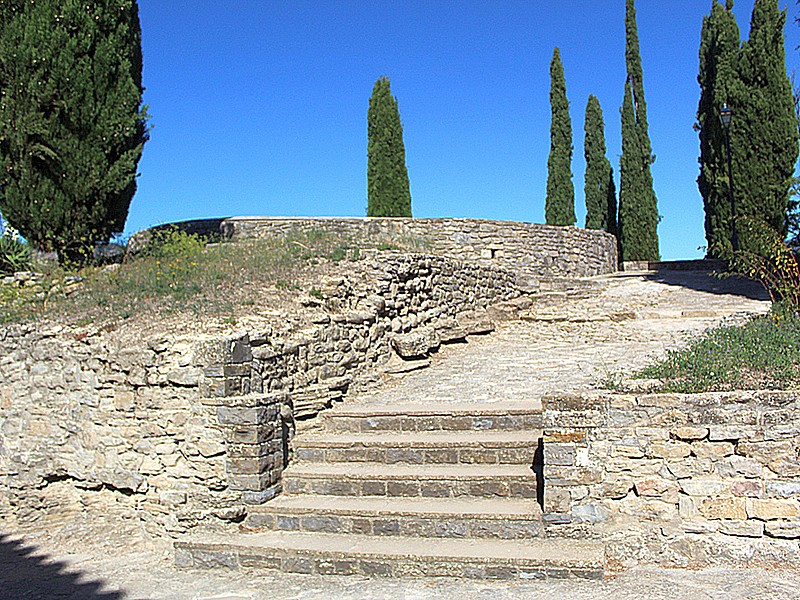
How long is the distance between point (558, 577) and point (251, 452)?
293 cm

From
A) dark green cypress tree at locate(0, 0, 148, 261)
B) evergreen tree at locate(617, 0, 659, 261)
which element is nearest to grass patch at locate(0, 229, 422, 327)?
dark green cypress tree at locate(0, 0, 148, 261)

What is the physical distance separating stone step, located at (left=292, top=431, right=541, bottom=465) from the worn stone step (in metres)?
0.08

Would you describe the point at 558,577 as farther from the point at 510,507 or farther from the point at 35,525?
the point at 35,525

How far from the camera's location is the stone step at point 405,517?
5645 millimetres

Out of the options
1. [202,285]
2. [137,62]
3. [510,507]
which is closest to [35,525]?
[202,285]

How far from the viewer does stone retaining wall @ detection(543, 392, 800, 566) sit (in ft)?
17.3

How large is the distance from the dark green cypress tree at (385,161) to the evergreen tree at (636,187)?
967cm

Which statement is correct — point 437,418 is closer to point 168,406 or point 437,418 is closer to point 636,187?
point 168,406

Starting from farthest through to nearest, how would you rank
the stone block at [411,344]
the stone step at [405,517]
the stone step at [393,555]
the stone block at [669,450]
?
the stone block at [411,344]
the stone step at [405,517]
the stone block at [669,450]
the stone step at [393,555]

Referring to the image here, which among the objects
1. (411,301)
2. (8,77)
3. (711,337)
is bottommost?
(711,337)

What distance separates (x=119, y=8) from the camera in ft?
36.3

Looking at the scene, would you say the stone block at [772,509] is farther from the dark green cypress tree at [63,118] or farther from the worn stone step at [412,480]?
the dark green cypress tree at [63,118]

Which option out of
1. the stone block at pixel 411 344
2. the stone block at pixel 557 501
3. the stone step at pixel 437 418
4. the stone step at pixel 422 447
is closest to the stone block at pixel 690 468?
the stone block at pixel 557 501

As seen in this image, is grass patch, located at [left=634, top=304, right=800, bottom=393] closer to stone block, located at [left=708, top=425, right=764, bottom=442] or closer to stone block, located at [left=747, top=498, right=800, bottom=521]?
stone block, located at [left=708, top=425, right=764, bottom=442]
